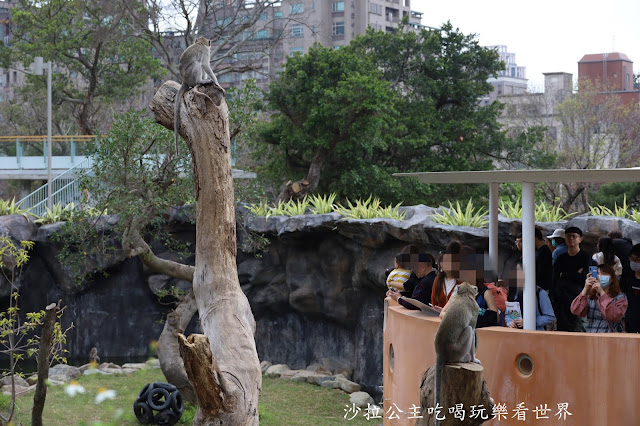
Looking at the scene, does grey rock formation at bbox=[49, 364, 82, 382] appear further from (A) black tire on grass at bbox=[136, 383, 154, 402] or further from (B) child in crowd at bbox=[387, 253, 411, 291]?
(B) child in crowd at bbox=[387, 253, 411, 291]

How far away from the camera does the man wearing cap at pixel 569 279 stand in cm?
672

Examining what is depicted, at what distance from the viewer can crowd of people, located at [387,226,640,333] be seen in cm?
579

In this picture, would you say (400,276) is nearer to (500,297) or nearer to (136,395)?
(500,297)

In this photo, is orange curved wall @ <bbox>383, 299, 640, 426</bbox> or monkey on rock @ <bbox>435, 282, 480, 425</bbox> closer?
monkey on rock @ <bbox>435, 282, 480, 425</bbox>

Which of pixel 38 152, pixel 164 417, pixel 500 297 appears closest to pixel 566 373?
pixel 500 297

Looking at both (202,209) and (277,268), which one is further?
(277,268)

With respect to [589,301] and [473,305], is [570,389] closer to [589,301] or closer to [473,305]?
[589,301]

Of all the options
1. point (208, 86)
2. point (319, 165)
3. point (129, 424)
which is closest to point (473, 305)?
point (208, 86)

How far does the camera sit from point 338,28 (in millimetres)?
54250

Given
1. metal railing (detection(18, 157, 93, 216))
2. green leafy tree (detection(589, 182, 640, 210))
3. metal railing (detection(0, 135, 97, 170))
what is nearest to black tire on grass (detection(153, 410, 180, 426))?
metal railing (detection(18, 157, 93, 216))

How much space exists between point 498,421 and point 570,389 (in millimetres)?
597

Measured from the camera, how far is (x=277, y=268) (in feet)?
51.0

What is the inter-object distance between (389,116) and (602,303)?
43.2 ft

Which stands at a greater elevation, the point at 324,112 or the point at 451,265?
the point at 324,112
